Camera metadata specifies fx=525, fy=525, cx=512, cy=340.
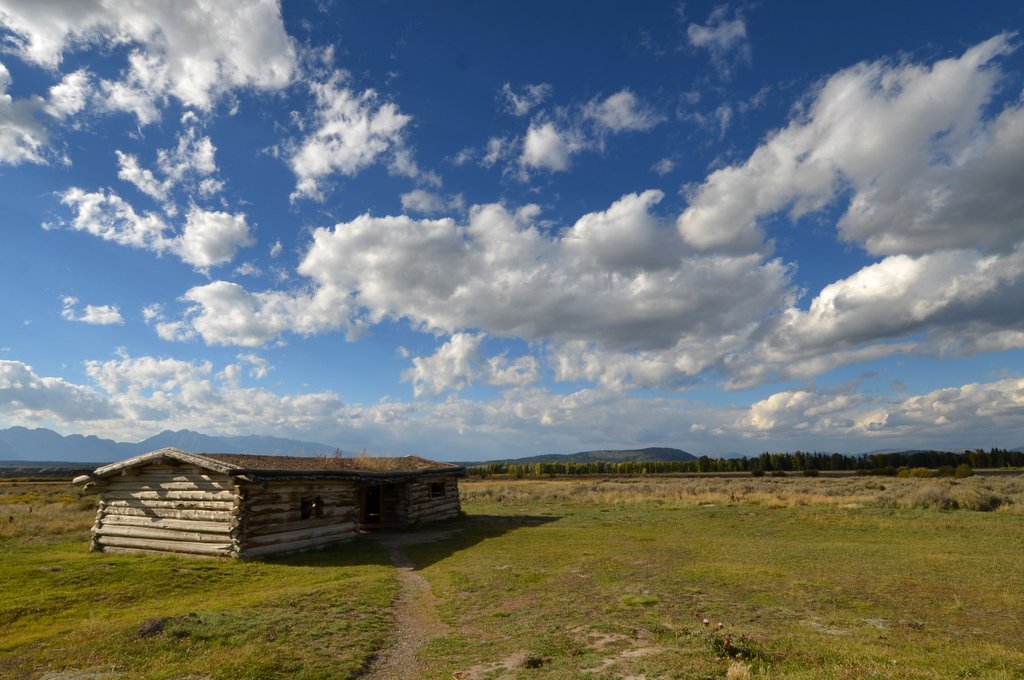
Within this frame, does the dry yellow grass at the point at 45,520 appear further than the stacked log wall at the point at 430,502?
No

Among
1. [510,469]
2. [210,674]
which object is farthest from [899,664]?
[510,469]

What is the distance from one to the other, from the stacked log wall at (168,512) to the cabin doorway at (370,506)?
1064cm

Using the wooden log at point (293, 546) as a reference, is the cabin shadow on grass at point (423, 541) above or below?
below

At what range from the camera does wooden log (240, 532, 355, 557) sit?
19325 mm

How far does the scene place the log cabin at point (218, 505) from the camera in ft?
64.0

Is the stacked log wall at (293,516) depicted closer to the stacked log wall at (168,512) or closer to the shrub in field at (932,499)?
the stacked log wall at (168,512)

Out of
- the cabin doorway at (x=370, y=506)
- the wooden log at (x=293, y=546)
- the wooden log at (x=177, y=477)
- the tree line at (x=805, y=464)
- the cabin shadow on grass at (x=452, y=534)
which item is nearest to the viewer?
the wooden log at (x=293, y=546)

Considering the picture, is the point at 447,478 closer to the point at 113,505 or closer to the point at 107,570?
the point at 113,505

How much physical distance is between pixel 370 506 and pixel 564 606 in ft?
69.3

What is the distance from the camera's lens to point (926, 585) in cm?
1414

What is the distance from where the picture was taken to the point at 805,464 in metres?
108

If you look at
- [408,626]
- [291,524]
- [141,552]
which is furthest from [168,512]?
[408,626]

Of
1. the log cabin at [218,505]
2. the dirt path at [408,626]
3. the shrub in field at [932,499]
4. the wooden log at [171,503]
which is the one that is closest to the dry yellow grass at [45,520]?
the log cabin at [218,505]

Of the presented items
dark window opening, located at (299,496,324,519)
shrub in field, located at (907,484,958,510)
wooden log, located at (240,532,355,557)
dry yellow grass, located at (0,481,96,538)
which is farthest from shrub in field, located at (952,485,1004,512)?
dry yellow grass, located at (0,481,96,538)
